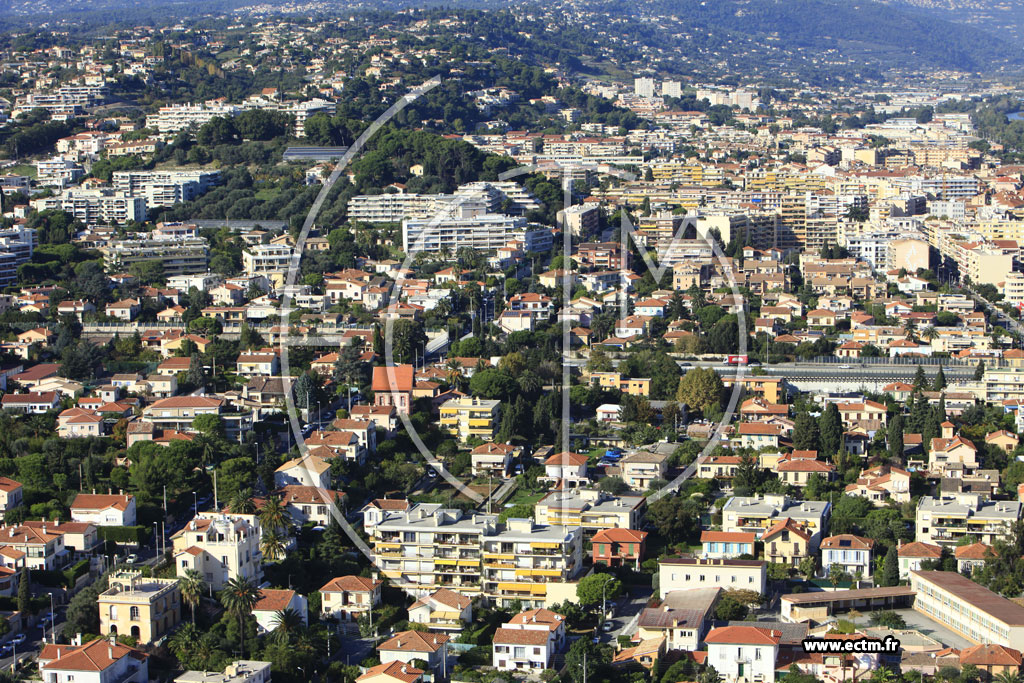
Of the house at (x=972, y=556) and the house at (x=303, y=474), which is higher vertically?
the house at (x=303, y=474)

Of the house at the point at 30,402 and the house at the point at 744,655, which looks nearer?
the house at the point at 744,655

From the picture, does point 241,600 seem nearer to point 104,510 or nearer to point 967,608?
point 104,510

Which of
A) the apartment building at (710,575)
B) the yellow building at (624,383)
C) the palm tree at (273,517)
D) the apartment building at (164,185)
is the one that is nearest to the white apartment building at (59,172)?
the apartment building at (164,185)

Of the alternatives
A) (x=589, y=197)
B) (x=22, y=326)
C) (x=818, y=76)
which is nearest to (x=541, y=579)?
(x=22, y=326)

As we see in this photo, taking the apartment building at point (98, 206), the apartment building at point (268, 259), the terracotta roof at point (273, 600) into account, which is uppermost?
the apartment building at point (98, 206)

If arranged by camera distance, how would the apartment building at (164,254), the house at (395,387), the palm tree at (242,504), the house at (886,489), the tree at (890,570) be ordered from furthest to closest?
1. the apartment building at (164,254)
2. the house at (395,387)
3. the house at (886,489)
4. the palm tree at (242,504)
5. the tree at (890,570)

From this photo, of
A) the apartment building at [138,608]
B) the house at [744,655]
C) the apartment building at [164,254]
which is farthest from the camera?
the apartment building at [164,254]

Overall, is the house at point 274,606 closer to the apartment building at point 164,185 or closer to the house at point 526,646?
the house at point 526,646
